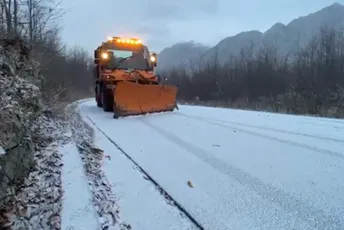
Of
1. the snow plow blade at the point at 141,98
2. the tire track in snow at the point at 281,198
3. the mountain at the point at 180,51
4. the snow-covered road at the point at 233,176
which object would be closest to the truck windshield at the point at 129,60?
the snow plow blade at the point at 141,98

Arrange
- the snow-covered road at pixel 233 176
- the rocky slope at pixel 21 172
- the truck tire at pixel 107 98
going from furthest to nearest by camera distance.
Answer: the truck tire at pixel 107 98 < the snow-covered road at pixel 233 176 < the rocky slope at pixel 21 172

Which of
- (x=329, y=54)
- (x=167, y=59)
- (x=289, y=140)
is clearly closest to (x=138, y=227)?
(x=289, y=140)

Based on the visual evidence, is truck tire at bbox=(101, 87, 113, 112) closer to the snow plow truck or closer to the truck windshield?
the snow plow truck

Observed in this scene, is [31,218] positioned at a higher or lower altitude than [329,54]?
lower

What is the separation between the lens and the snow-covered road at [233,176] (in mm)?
3207

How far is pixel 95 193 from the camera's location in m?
3.77

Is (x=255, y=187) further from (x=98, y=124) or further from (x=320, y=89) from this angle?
(x=320, y=89)

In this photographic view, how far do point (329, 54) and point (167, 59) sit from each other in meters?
132

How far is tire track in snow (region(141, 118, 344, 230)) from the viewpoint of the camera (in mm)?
3051

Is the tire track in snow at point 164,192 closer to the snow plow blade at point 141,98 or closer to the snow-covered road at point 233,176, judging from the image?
the snow-covered road at point 233,176

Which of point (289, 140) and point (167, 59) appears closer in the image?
point (289, 140)

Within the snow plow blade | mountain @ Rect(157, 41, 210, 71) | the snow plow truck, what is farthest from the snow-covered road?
mountain @ Rect(157, 41, 210, 71)

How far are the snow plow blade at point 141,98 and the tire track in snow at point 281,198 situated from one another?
5661 mm

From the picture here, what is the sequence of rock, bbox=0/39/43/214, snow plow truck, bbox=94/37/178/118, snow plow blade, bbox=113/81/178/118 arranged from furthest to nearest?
snow plow truck, bbox=94/37/178/118
snow plow blade, bbox=113/81/178/118
rock, bbox=0/39/43/214
